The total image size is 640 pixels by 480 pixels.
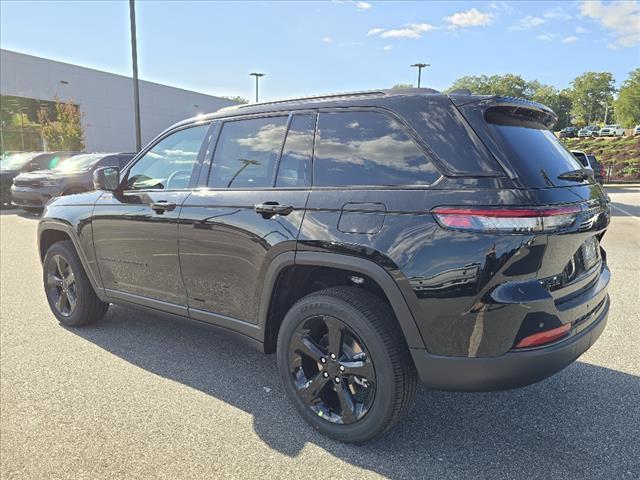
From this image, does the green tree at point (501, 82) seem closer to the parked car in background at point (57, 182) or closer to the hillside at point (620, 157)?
the hillside at point (620, 157)

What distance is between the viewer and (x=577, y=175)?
258 cm

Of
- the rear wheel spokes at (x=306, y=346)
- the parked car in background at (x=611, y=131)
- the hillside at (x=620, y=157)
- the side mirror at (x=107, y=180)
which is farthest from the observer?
the parked car in background at (x=611, y=131)

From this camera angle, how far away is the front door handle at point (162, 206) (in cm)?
333

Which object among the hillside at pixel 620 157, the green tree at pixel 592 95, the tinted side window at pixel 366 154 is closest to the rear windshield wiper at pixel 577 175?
the tinted side window at pixel 366 154

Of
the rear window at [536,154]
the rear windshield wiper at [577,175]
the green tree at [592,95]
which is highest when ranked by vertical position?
the green tree at [592,95]

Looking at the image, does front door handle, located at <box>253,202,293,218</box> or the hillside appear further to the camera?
the hillside

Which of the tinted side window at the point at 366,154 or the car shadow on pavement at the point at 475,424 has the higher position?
the tinted side window at the point at 366,154

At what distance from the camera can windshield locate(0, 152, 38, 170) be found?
1455cm

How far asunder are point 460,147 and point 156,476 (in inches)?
85.4

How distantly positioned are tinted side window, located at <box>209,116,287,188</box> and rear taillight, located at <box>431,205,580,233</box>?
1.18 m

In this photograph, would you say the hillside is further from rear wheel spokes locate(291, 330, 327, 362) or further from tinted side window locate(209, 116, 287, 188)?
rear wheel spokes locate(291, 330, 327, 362)

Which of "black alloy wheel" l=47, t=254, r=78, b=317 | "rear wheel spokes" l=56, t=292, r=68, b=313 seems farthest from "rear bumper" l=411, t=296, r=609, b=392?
"rear wheel spokes" l=56, t=292, r=68, b=313

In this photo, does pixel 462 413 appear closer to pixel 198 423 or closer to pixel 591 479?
pixel 591 479

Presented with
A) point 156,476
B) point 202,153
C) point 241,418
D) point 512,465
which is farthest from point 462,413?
point 202,153
